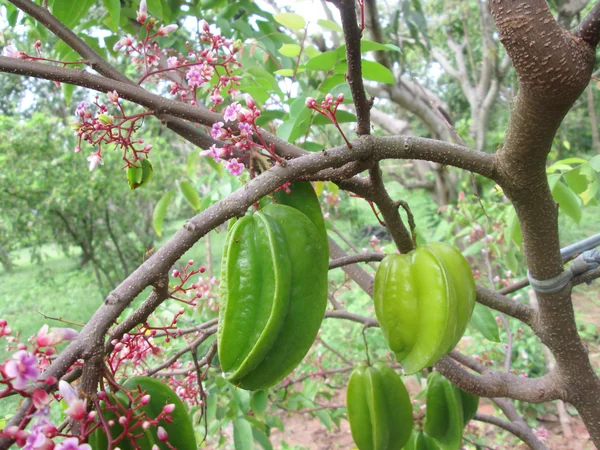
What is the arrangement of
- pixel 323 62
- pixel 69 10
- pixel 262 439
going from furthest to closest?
pixel 262 439 < pixel 323 62 < pixel 69 10

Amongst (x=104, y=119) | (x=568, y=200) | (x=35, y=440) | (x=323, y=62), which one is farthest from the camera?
(x=568, y=200)

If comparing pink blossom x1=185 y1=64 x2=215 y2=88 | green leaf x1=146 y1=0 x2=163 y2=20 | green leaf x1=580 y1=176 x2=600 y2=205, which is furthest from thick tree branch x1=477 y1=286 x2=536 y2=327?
green leaf x1=146 y1=0 x2=163 y2=20

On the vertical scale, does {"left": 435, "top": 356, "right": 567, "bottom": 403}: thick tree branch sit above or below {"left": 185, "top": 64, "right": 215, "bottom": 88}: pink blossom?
below

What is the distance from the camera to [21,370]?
1.45 ft

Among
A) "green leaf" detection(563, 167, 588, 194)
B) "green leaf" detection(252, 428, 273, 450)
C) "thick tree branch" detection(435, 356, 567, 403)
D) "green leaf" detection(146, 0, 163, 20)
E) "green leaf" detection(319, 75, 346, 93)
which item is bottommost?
"green leaf" detection(252, 428, 273, 450)

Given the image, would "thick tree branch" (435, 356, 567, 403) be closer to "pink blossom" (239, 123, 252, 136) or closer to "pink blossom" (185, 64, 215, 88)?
"pink blossom" (239, 123, 252, 136)

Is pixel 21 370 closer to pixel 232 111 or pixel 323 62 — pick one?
pixel 232 111

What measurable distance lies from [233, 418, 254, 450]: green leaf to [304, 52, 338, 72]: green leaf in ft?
3.99

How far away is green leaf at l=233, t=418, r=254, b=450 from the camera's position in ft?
5.15

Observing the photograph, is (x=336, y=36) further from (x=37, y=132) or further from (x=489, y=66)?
(x=37, y=132)

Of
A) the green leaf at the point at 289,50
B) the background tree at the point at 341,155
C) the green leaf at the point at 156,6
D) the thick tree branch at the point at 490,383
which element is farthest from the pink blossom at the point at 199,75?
the thick tree branch at the point at 490,383

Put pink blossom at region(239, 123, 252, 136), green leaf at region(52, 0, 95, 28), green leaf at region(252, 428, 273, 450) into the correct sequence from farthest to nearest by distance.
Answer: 1. green leaf at region(252, 428, 273, 450)
2. green leaf at region(52, 0, 95, 28)
3. pink blossom at region(239, 123, 252, 136)

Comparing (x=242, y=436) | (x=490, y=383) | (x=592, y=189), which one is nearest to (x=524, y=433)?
(x=490, y=383)

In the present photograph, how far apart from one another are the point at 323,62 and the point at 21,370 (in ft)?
3.07
